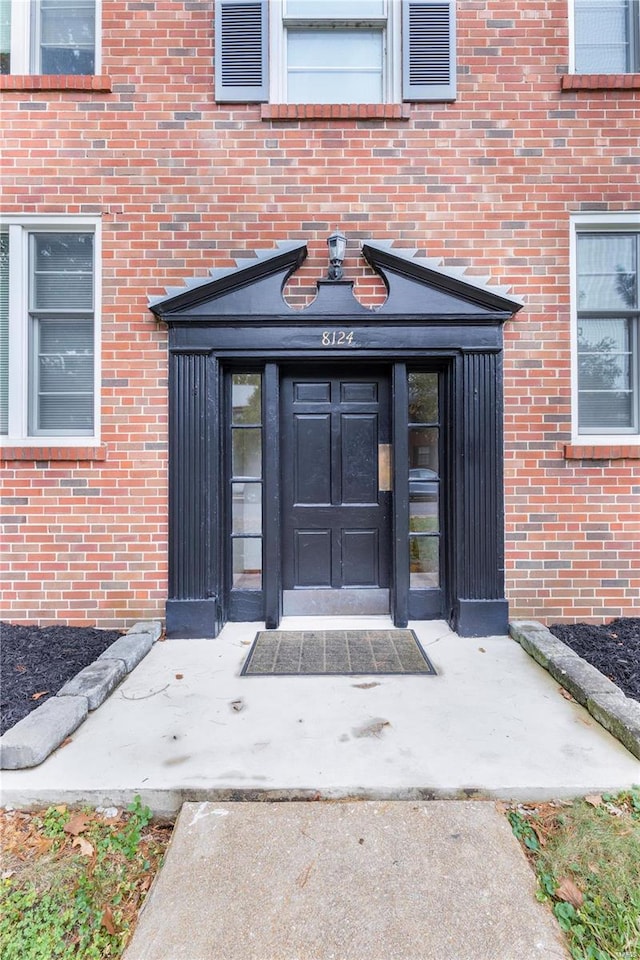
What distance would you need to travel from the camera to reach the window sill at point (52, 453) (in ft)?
12.8

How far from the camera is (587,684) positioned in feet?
9.00

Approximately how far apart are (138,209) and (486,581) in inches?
169

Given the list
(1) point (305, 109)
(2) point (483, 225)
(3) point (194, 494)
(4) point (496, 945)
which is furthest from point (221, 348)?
(4) point (496, 945)

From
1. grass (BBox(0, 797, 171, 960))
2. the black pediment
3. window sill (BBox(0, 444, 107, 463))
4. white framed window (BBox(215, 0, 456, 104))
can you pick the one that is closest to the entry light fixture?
the black pediment

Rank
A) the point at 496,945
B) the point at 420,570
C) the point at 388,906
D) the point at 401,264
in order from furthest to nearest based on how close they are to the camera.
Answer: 1. the point at 420,570
2. the point at 401,264
3. the point at 388,906
4. the point at 496,945

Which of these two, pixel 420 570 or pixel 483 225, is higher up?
pixel 483 225

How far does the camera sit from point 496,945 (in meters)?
1.45

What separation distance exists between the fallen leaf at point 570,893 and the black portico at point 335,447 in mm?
Answer: 2153

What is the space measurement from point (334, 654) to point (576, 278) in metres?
3.74

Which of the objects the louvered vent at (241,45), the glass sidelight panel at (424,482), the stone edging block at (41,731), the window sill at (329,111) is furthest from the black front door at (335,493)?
the louvered vent at (241,45)

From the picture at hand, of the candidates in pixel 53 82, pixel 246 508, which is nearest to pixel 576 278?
pixel 246 508

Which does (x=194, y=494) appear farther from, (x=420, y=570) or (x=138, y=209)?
Answer: (x=138, y=209)

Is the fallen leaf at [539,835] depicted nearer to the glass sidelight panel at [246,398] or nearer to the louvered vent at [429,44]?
the glass sidelight panel at [246,398]

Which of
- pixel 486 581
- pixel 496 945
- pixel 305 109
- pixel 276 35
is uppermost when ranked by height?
pixel 276 35
